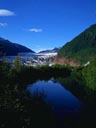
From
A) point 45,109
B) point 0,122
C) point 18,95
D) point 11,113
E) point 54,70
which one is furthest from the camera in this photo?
point 54,70

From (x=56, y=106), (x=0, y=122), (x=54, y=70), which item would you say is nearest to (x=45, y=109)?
(x=0, y=122)

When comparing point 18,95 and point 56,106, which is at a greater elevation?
point 18,95

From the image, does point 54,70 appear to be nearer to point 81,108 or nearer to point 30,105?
point 81,108

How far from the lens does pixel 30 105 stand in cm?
3200

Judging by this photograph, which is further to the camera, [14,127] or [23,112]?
[23,112]

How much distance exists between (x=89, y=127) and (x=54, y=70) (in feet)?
440

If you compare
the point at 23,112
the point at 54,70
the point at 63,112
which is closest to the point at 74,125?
the point at 63,112

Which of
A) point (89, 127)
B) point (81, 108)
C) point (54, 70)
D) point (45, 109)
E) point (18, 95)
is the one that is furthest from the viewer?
point (54, 70)

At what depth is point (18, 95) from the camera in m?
31.0

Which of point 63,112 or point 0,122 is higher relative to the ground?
point 0,122

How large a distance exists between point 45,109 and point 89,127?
44.9ft

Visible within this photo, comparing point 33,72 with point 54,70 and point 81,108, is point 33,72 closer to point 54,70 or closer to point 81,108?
point 54,70

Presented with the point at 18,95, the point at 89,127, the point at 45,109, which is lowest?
the point at 89,127

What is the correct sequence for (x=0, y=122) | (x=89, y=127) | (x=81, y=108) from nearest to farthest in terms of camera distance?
(x=0, y=122)
(x=89, y=127)
(x=81, y=108)
